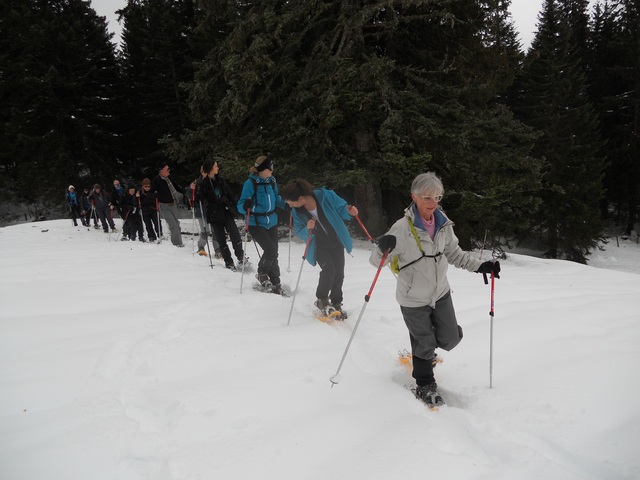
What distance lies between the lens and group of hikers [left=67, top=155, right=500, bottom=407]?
326cm

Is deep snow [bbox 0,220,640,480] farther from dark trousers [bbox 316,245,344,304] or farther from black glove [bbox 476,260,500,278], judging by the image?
black glove [bbox 476,260,500,278]

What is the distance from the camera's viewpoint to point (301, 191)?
4.90 meters

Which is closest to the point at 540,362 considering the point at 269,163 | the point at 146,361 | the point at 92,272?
the point at 146,361

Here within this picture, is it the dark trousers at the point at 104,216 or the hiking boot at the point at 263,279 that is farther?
the dark trousers at the point at 104,216

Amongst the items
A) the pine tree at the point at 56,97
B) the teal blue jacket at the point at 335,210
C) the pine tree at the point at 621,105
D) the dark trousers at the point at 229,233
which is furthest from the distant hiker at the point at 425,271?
the pine tree at the point at 621,105

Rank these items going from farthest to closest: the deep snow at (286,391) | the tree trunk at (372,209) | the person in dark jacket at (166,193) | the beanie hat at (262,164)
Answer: the tree trunk at (372,209) → the person in dark jacket at (166,193) → the beanie hat at (262,164) → the deep snow at (286,391)

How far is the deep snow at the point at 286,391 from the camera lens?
249 centimetres

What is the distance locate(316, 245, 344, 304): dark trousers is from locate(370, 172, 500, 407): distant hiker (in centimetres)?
174

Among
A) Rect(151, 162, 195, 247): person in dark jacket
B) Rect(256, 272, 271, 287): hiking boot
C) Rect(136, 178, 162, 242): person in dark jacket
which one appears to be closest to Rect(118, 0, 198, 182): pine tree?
Rect(136, 178, 162, 242): person in dark jacket

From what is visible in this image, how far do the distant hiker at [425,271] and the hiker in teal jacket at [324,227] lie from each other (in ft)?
5.35

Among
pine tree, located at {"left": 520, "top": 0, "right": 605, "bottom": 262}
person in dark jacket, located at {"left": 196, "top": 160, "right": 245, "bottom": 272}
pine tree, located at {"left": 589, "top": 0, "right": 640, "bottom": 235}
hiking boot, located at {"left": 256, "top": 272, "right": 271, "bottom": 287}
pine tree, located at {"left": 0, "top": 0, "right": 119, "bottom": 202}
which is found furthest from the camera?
pine tree, located at {"left": 589, "top": 0, "right": 640, "bottom": 235}

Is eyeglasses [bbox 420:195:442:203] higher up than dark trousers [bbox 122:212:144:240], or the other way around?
eyeglasses [bbox 420:195:442:203]

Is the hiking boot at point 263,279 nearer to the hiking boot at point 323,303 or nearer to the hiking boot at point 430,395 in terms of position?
the hiking boot at point 323,303

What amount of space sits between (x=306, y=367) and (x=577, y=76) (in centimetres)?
3053
